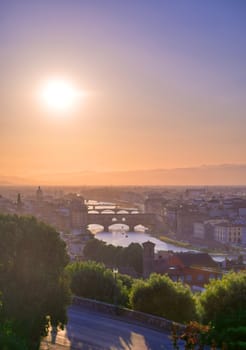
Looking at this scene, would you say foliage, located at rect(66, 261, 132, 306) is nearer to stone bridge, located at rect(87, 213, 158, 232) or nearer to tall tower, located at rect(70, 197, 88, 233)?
stone bridge, located at rect(87, 213, 158, 232)

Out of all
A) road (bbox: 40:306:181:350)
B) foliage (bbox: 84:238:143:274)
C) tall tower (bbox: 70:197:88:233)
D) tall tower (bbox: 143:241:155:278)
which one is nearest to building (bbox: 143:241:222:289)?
tall tower (bbox: 143:241:155:278)

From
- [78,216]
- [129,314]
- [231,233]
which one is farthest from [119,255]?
[78,216]

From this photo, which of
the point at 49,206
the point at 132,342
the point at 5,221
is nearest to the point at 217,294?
the point at 132,342

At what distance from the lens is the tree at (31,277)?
5980 mm

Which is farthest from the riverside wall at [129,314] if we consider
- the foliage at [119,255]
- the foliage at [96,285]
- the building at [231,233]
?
the building at [231,233]

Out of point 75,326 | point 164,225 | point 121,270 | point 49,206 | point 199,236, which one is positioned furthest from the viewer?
point 49,206

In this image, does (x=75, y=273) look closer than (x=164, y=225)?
Yes

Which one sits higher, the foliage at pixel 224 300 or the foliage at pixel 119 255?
the foliage at pixel 224 300

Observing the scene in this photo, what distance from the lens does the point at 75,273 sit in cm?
1026

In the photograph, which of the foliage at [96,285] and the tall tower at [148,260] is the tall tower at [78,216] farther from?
the foliage at [96,285]

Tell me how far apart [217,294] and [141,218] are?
158 ft

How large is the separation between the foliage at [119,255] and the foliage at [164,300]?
11.3m

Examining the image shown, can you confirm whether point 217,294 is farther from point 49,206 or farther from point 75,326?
point 49,206

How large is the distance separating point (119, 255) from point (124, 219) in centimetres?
3329
